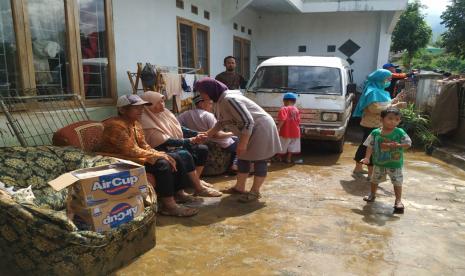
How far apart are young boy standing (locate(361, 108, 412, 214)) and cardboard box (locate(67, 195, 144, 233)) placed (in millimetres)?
2571

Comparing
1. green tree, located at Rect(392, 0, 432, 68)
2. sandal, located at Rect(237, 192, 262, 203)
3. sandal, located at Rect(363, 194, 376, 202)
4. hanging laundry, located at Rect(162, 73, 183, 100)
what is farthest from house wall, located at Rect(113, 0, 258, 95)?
green tree, located at Rect(392, 0, 432, 68)

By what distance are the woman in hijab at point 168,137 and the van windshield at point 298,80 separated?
8.83ft

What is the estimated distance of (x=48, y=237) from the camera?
7.25 feet

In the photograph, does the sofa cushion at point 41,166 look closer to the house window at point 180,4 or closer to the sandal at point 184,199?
the sandal at point 184,199

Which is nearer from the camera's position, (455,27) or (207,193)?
(207,193)

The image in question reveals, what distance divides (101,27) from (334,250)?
427cm

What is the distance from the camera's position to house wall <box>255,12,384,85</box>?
37.9 feet

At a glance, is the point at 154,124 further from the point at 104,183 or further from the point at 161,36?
the point at 161,36

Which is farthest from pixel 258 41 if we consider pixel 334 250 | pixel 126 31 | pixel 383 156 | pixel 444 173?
pixel 334 250

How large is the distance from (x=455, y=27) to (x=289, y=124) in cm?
1776

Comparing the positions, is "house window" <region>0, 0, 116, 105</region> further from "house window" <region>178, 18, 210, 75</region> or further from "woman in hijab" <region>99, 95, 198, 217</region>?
"house window" <region>178, 18, 210, 75</region>

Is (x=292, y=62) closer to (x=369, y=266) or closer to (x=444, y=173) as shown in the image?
(x=444, y=173)

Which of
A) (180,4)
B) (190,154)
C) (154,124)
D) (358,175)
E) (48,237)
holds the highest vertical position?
(180,4)

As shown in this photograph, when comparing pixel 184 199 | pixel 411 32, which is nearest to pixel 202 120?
pixel 184 199
